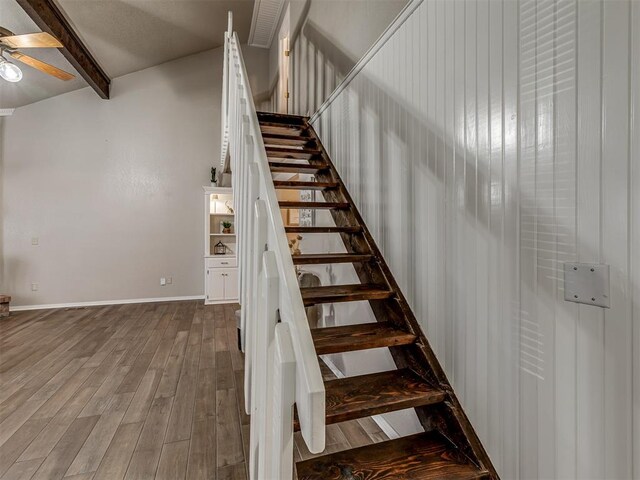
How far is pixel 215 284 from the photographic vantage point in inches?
231

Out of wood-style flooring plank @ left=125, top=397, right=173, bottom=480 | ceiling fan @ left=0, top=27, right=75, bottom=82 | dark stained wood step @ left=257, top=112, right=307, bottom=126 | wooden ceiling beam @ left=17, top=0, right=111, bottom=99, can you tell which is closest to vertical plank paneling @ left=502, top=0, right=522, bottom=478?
wood-style flooring plank @ left=125, top=397, right=173, bottom=480

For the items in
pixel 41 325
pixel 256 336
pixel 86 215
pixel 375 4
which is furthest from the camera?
pixel 86 215

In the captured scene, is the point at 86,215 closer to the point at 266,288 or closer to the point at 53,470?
the point at 53,470

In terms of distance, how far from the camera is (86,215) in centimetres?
569

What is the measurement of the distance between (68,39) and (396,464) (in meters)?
5.64

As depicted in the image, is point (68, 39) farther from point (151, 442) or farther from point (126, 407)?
point (151, 442)

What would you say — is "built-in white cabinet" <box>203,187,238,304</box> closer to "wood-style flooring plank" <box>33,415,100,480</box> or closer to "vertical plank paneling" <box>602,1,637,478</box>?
"wood-style flooring plank" <box>33,415,100,480</box>

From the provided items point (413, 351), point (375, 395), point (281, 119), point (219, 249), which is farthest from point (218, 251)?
point (375, 395)

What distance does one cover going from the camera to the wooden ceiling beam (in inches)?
139

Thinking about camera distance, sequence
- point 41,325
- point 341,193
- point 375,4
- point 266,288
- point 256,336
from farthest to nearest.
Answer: point 41,325
point 341,193
point 375,4
point 256,336
point 266,288

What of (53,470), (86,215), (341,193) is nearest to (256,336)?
(53,470)

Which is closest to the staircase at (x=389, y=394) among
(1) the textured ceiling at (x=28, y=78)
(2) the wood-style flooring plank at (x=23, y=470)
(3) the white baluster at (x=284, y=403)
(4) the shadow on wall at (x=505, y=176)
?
(4) the shadow on wall at (x=505, y=176)

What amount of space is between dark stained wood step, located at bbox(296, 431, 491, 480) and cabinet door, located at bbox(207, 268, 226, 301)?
479cm

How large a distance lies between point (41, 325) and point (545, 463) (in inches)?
224
